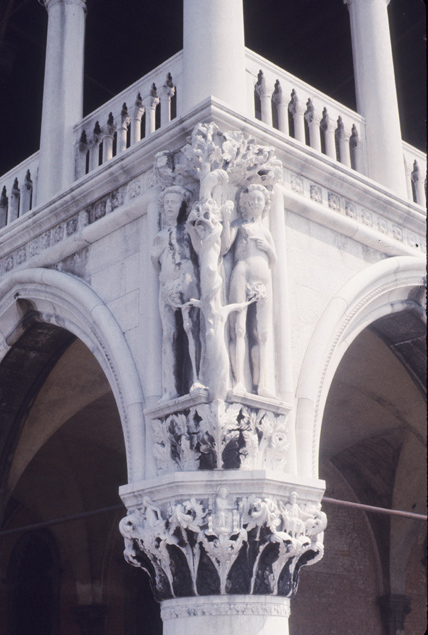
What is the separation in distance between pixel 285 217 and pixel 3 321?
260 centimetres

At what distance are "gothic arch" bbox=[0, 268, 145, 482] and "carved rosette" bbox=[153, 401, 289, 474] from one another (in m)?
0.31

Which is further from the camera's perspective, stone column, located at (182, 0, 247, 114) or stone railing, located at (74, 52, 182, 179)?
stone railing, located at (74, 52, 182, 179)

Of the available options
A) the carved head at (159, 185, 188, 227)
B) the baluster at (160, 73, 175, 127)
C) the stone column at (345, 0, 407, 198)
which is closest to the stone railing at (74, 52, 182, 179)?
the baluster at (160, 73, 175, 127)

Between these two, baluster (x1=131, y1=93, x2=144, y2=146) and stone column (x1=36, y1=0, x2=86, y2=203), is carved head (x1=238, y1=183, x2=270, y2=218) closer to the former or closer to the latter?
baluster (x1=131, y1=93, x2=144, y2=146)

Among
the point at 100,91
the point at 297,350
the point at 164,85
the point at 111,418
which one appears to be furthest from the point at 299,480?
the point at 100,91

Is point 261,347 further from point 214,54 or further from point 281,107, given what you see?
point 281,107

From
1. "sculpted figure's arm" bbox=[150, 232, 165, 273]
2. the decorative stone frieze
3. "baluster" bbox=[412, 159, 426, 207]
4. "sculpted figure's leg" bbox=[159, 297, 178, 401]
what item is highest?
"baluster" bbox=[412, 159, 426, 207]

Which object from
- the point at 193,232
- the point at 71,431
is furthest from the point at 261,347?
the point at 71,431

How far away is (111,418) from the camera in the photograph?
993cm

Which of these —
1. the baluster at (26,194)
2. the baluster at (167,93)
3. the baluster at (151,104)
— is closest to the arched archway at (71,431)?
the baluster at (26,194)

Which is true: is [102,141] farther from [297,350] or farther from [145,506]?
[145,506]

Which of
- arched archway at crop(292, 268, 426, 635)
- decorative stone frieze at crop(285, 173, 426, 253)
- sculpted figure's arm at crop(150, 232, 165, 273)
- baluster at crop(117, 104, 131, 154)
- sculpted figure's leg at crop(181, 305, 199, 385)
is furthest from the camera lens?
arched archway at crop(292, 268, 426, 635)

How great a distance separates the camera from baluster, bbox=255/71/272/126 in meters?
6.28

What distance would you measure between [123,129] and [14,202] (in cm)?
141
